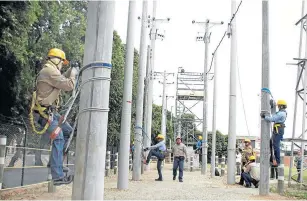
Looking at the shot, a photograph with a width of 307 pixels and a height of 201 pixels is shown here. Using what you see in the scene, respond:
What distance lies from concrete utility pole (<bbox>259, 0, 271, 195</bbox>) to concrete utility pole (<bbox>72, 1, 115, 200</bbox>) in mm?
6521

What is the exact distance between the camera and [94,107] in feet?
12.8

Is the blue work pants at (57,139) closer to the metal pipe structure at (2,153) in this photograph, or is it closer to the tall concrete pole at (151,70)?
the metal pipe structure at (2,153)

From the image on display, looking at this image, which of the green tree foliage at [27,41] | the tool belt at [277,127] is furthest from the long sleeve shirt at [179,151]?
the green tree foliage at [27,41]

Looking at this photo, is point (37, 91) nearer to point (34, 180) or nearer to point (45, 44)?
point (45, 44)

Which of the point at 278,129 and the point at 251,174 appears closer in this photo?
the point at 278,129

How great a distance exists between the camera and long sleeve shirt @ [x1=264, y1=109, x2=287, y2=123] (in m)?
9.59

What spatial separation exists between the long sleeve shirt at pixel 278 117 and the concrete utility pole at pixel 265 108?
0.16m

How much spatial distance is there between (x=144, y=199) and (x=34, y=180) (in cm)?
237

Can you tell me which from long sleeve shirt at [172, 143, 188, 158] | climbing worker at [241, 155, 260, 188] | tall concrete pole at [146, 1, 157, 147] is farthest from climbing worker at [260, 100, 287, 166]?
tall concrete pole at [146, 1, 157, 147]

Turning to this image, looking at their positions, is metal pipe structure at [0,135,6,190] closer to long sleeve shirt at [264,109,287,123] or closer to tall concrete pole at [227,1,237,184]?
long sleeve shirt at [264,109,287,123]

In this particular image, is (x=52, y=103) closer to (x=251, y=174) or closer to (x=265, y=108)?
(x=265, y=108)

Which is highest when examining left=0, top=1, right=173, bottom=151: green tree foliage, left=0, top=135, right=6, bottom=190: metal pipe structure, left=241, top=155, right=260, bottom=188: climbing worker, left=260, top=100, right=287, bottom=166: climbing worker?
left=0, top=1, right=173, bottom=151: green tree foliage

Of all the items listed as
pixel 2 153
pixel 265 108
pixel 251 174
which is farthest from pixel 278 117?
pixel 2 153

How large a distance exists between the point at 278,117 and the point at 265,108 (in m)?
0.56
